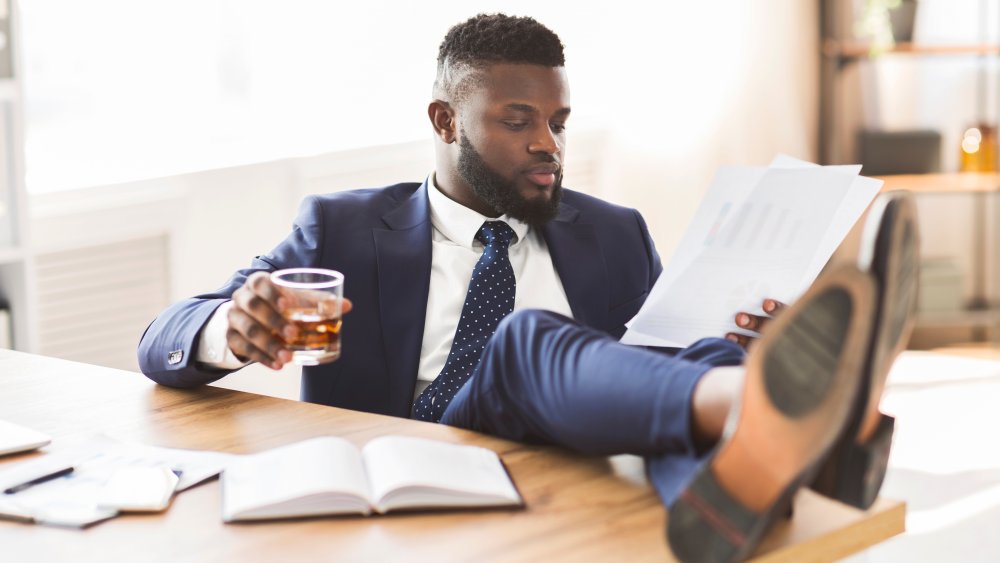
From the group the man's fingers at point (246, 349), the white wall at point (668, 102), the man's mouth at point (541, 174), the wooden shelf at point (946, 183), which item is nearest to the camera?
the man's fingers at point (246, 349)

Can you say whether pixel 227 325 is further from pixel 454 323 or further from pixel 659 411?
pixel 659 411

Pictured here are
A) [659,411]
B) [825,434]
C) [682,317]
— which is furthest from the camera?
[682,317]

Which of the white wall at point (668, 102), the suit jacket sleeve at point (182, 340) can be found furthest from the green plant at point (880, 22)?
the suit jacket sleeve at point (182, 340)

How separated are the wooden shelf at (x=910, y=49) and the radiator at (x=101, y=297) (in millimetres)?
2820

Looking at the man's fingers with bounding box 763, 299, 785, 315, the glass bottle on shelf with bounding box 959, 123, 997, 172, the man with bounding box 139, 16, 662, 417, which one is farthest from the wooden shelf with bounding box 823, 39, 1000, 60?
the man's fingers with bounding box 763, 299, 785, 315

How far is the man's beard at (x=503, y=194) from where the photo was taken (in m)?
2.03

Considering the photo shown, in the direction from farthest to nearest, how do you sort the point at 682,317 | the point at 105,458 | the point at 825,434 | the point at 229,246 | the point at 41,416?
the point at 229,246 < the point at 682,317 < the point at 41,416 < the point at 105,458 < the point at 825,434

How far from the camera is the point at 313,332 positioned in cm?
144

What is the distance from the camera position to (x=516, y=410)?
53.9 inches

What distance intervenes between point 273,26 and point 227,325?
2030mm

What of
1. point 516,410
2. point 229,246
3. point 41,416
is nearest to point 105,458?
point 41,416

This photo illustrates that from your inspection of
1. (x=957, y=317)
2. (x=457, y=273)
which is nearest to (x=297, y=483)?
(x=457, y=273)

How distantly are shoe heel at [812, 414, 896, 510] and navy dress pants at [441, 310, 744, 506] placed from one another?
0.12 meters

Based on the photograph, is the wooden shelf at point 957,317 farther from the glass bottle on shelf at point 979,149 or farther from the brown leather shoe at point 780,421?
the brown leather shoe at point 780,421
